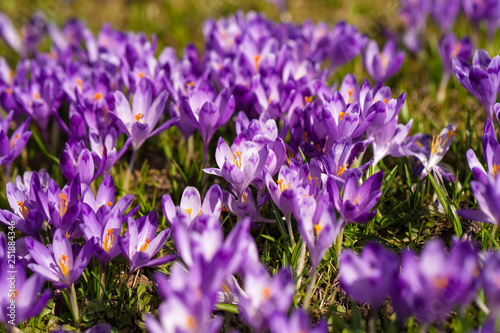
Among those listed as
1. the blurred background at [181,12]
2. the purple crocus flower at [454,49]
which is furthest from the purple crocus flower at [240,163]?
the blurred background at [181,12]

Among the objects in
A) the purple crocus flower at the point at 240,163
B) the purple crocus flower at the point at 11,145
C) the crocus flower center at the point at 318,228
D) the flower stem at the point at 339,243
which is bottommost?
the flower stem at the point at 339,243

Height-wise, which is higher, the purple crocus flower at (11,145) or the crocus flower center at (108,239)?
the purple crocus flower at (11,145)

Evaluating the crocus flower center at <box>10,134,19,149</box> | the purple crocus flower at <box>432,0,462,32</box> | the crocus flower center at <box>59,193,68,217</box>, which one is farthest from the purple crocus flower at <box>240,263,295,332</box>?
the purple crocus flower at <box>432,0,462,32</box>

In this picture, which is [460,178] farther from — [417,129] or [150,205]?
[150,205]

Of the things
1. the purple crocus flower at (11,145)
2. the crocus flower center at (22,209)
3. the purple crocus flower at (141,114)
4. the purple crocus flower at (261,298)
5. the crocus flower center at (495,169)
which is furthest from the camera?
the purple crocus flower at (141,114)

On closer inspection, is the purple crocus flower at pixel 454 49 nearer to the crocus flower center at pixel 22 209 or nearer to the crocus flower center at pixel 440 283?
the crocus flower center at pixel 440 283

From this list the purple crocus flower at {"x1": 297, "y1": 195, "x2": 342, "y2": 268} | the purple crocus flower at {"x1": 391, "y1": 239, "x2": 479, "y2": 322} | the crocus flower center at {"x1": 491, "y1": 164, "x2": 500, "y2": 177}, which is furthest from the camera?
the crocus flower center at {"x1": 491, "y1": 164, "x2": 500, "y2": 177}

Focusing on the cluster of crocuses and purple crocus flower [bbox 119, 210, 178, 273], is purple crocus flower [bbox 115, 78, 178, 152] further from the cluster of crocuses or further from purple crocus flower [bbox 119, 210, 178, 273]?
purple crocus flower [bbox 119, 210, 178, 273]
